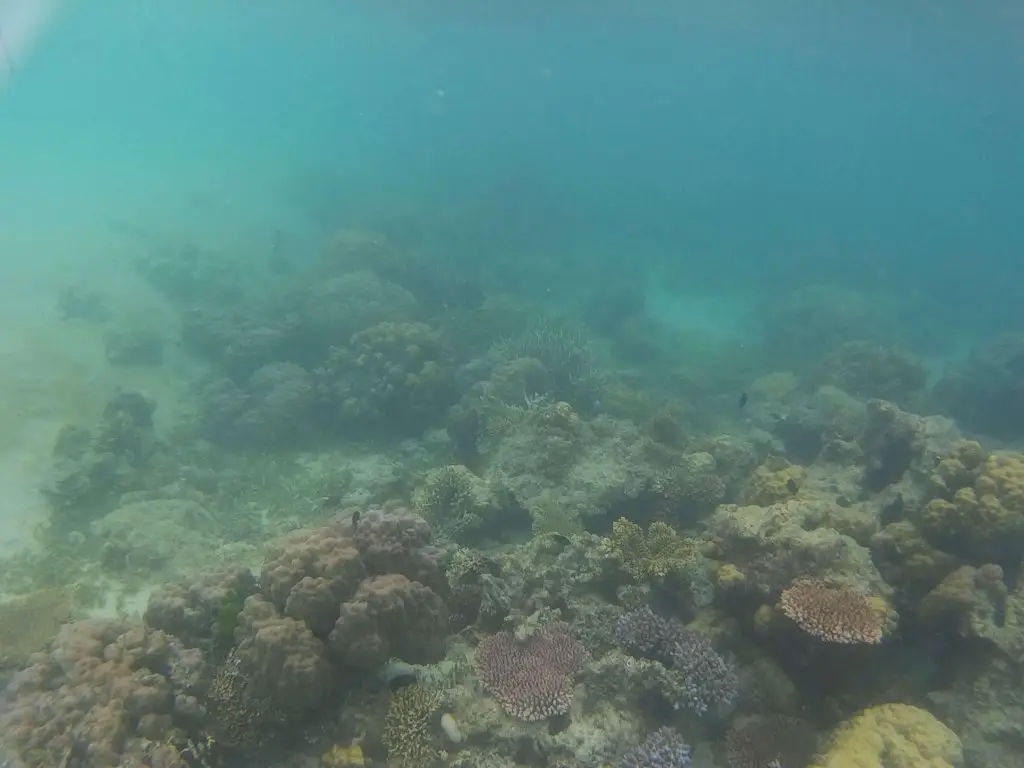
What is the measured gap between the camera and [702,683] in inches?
240

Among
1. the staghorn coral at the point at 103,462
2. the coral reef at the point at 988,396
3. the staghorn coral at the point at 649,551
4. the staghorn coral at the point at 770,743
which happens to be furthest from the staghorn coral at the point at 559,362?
the coral reef at the point at 988,396

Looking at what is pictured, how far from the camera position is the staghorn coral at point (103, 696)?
16.8 feet

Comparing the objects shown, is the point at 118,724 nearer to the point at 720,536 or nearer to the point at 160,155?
the point at 720,536

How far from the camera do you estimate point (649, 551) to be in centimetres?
755

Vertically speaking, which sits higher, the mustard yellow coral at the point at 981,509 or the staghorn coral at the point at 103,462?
the mustard yellow coral at the point at 981,509

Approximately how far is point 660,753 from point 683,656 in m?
0.97

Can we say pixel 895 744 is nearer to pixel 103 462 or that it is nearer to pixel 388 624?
pixel 388 624

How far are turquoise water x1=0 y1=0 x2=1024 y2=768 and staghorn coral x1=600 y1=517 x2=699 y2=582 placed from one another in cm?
50

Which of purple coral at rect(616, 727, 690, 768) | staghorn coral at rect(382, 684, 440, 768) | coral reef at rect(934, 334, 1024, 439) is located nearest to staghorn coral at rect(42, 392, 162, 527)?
staghorn coral at rect(382, 684, 440, 768)

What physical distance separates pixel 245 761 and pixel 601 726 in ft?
10.6

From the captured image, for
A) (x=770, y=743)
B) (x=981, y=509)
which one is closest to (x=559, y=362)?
(x=981, y=509)

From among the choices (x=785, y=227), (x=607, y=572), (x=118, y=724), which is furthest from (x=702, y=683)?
(x=785, y=227)

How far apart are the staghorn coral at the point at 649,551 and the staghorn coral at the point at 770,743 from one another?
169 cm

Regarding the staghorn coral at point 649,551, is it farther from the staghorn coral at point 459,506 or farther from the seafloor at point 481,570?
the staghorn coral at point 459,506
